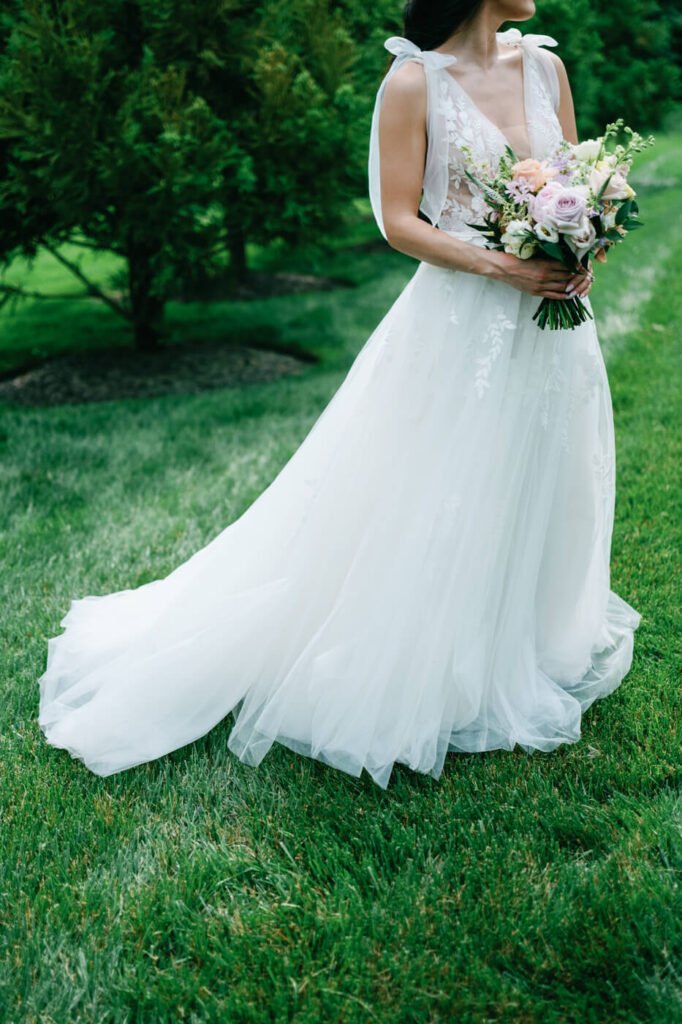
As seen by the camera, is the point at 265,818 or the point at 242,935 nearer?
the point at 242,935

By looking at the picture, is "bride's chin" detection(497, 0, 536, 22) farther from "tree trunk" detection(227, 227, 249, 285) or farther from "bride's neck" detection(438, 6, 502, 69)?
"tree trunk" detection(227, 227, 249, 285)

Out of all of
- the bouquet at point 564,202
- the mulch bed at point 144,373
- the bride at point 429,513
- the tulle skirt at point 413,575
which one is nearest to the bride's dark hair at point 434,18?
the bride at point 429,513

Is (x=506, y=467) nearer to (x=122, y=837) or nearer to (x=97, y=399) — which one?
(x=122, y=837)

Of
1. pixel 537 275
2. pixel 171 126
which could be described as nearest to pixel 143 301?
pixel 171 126

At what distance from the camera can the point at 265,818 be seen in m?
2.62

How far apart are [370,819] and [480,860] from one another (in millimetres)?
354

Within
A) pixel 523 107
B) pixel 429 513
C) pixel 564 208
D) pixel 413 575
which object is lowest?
pixel 413 575

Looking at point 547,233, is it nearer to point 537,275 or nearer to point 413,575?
point 537,275

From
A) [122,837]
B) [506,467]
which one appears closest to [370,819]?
[122,837]

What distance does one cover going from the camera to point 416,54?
8.64 ft

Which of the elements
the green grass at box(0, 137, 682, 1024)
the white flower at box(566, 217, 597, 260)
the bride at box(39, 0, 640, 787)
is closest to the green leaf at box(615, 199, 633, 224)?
the white flower at box(566, 217, 597, 260)

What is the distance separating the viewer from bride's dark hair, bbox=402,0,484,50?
2635mm

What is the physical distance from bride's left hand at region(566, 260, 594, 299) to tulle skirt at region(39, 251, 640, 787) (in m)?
0.20

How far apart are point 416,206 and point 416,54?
1.49ft
